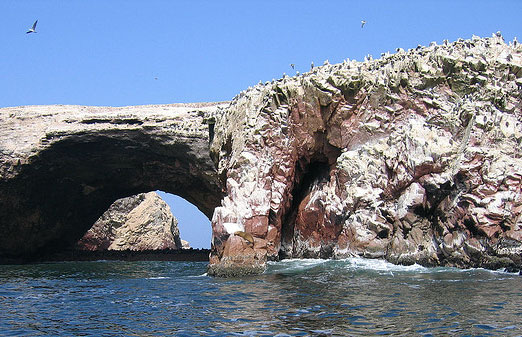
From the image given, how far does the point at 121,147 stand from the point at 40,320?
2308 centimetres

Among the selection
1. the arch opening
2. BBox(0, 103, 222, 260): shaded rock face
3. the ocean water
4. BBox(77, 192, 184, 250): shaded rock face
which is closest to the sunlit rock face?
the ocean water

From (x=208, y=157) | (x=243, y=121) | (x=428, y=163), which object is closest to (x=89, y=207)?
(x=208, y=157)

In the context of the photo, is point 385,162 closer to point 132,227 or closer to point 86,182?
point 86,182

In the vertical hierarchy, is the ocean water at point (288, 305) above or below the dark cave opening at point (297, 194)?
below

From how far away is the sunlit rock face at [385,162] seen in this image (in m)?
23.9

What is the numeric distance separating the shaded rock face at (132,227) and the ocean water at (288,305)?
28.9 metres

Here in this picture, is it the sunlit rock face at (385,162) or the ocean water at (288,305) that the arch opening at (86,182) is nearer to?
the sunlit rock face at (385,162)

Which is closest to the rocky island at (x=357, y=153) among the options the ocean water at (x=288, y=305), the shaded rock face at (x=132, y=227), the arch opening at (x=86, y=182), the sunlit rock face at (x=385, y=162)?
the sunlit rock face at (x=385, y=162)

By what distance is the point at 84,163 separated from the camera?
39312 millimetres

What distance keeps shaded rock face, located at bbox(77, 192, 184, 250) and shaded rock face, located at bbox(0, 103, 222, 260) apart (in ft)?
27.4

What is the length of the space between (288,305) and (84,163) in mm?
26532

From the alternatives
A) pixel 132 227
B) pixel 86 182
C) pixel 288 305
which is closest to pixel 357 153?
pixel 288 305

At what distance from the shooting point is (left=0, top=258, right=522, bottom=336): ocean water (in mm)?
13336

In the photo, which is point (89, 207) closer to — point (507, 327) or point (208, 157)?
point (208, 157)
